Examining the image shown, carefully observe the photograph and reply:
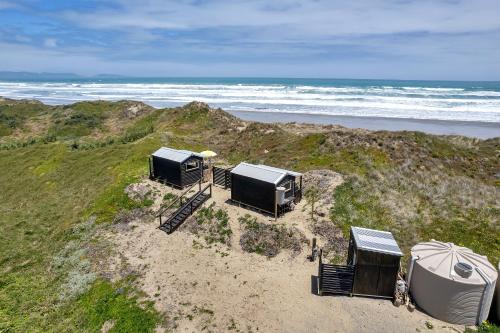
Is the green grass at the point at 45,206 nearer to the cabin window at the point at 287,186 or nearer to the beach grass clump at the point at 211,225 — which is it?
the beach grass clump at the point at 211,225

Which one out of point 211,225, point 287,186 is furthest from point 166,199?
point 287,186

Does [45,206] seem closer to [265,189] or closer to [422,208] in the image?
[265,189]

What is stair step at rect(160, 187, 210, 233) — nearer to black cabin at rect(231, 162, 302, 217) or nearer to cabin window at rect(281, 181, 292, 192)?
black cabin at rect(231, 162, 302, 217)

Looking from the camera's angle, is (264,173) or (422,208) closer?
(264,173)

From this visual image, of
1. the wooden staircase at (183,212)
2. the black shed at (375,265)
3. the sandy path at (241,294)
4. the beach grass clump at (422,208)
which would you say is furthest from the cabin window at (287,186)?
the black shed at (375,265)

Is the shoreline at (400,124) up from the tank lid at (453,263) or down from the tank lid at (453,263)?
down
